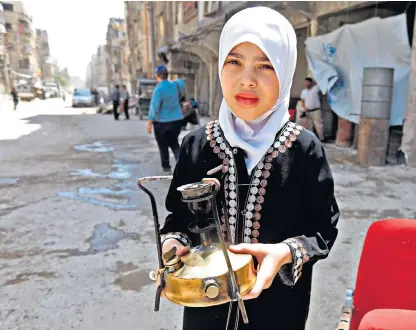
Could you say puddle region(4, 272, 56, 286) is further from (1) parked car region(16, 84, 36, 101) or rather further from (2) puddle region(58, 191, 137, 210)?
(1) parked car region(16, 84, 36, 101)

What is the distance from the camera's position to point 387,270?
1.50m

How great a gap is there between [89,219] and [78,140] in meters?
6.42

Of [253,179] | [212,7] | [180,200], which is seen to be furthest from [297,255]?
[212,7]

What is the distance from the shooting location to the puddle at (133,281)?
8.66 feet

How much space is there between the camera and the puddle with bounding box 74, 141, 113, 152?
8266mm

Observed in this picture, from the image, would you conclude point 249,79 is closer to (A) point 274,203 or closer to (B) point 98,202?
(A) point 274,203

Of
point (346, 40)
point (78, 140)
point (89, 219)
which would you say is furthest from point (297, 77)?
point (89, 219)

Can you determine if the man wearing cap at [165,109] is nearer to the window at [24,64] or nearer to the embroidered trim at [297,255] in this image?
the embroidered trim at [297,255]

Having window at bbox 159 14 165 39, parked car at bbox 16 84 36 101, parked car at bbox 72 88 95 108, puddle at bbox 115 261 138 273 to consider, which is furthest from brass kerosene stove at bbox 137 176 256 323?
parked car at bbox 16 84 36 101

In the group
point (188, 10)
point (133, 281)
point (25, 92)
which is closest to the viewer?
point (133, 281)

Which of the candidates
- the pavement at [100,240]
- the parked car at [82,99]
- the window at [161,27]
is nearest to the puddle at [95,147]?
the pavement at [100,240]

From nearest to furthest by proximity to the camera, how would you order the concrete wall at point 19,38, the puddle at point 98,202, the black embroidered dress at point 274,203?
1. the black embroidered dress at point 274,203
2. the puddle at point 98,202
3. the concrete wall at point 19,38

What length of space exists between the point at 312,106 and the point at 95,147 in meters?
5.04

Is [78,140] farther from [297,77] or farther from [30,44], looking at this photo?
[30,44]
